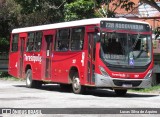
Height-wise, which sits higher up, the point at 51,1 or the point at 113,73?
the point at 51,1

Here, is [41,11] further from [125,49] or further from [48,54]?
[125,49]

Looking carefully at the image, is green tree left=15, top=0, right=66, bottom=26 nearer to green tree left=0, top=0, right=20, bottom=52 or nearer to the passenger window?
green tree left=0, top=0, right=20, bottom=52

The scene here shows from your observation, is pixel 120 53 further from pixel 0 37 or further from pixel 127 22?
pixel 0 37

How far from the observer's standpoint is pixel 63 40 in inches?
806

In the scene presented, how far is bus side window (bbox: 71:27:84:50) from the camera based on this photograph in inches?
750

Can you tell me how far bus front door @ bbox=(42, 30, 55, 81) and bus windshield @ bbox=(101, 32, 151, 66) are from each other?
409 centimetres

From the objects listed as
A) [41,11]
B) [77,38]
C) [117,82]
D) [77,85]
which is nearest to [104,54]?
[117,82]

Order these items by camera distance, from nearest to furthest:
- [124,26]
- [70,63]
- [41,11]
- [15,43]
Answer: [124,26] → [70,63] → [15,43] → [41,11]

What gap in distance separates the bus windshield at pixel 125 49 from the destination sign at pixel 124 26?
238 millimetres

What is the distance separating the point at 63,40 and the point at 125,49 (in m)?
3.45

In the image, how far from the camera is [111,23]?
1830 cm

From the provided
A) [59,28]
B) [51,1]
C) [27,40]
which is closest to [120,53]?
[59,28]

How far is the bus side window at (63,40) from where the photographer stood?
66.2 feet

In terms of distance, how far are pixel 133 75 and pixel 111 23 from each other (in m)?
2.26
